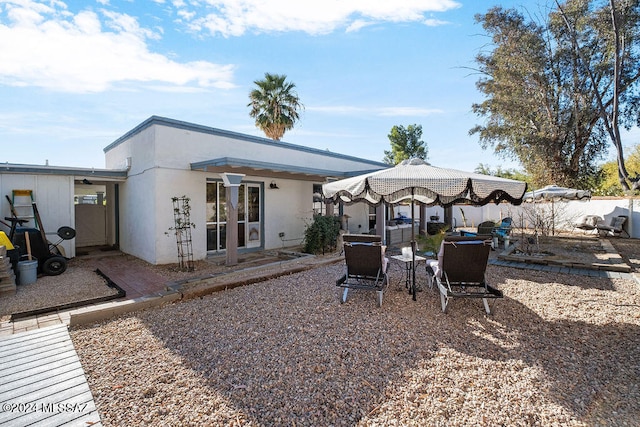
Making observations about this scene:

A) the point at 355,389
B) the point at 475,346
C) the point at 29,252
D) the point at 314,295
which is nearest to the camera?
the point at 355,389

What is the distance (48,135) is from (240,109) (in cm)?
990

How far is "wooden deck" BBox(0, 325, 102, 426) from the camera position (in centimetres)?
239

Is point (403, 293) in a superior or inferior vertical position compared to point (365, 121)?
inferior

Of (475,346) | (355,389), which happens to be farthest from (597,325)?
(355,389)

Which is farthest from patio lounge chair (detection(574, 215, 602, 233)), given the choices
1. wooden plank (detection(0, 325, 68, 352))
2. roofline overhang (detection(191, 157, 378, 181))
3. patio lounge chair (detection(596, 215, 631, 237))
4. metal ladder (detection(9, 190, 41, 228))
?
metal ladder (detection(9, 190, 41, 228))

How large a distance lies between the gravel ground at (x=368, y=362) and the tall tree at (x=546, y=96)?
1487cm

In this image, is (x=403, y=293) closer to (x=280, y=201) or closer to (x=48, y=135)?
(x=280, y=201)

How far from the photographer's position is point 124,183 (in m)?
9.87

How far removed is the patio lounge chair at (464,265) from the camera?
15.4ft

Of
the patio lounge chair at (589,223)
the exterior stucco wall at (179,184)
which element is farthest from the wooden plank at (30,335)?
the patio lounge chair at (589,223)

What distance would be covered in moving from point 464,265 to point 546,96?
17397 millimetres

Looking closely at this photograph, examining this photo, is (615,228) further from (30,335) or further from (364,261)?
(30,335)

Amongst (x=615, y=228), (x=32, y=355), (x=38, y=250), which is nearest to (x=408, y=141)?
(x=615, y=228)

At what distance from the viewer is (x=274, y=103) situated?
18609mm
